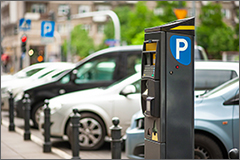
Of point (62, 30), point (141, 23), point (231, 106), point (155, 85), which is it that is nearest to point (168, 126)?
point (155, 85)

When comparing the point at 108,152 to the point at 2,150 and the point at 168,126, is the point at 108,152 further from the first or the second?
the point at 168,126

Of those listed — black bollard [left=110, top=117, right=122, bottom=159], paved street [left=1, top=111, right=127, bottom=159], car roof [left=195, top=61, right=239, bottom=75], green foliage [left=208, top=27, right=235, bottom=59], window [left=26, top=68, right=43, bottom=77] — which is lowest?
paved street [left=1, top=111, right=127, bottom=159]

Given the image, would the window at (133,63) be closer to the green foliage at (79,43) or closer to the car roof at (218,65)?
the car roof at (218,65)

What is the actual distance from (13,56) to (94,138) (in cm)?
484

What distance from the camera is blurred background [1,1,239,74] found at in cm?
1177

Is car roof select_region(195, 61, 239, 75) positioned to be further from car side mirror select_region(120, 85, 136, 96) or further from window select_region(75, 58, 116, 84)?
window select_region(75, 58, 116, 84)

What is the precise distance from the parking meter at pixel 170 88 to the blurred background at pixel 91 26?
5.52 m

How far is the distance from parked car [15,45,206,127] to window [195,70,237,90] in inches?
97.2

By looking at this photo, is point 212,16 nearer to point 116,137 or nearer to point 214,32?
point 214,32

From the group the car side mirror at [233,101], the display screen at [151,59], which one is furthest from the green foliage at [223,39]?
the display screen at [151,59]

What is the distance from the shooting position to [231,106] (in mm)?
5691

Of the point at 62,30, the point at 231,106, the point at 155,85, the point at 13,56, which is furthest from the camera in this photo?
the point at 62,30

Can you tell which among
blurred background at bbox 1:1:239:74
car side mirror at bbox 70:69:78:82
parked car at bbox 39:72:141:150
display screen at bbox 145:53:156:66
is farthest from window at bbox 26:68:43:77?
display screen at bbox 145:53:156:66

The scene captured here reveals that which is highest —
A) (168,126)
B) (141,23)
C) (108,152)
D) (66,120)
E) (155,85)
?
(141,23)
